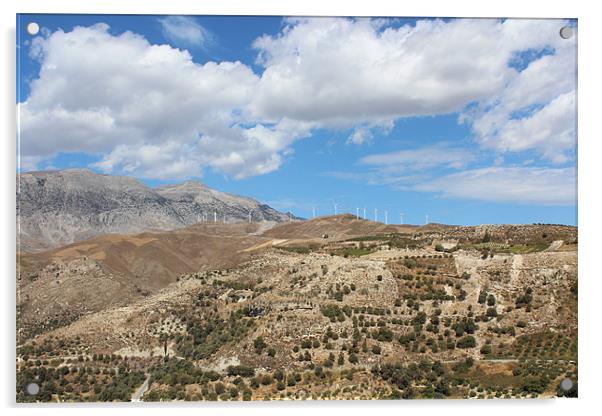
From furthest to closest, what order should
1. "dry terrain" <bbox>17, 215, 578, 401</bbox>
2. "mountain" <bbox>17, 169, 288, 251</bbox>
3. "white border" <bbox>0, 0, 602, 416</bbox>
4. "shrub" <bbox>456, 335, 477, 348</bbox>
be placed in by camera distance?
"mountain" <bbox>17, 169, 288, 251</bbox> < "shrub" <bbox>456, 335, 477, 348</bbox> < "dry terrain" <bbox>17, 215, 578, 401</bbox> < "white border" <bbox>0, 0, 602, 416</bbox>

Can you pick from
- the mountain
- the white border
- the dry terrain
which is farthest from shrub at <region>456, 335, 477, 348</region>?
the mountain

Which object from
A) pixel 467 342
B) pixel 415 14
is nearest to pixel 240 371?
pixel 467 342

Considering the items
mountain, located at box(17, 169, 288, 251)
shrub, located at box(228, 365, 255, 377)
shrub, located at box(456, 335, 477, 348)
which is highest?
mountain, located at box(17, 169, 288, 251)

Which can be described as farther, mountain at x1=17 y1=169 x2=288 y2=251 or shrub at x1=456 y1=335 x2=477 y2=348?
mountain at x1=17 y1=169 x2=288 y2=251

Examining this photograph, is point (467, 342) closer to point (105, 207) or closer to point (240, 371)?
point (240, 371)

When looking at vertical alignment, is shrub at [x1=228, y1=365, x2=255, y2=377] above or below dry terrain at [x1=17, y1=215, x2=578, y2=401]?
below

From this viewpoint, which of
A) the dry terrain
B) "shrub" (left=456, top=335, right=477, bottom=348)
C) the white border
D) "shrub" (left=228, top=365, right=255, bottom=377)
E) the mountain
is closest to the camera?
the white border

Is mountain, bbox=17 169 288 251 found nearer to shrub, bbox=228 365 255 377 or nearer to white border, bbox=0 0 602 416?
white border, bbox=0 0 602 416

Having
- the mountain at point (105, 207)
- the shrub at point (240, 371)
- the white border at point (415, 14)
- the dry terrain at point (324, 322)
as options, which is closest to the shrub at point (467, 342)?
the dry terrain at point (324, 322)
